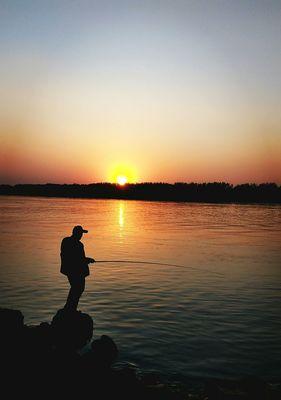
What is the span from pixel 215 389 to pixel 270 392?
1.20m

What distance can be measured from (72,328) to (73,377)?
9.13 feet

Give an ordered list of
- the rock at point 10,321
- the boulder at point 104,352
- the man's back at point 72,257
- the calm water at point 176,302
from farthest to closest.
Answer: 1. the calm water at point 176,302
2. the man's back at point 72,257
3. the rock at point 10,321
4. the boulder at point 104,352

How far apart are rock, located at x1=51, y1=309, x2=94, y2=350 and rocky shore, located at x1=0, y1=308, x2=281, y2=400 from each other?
7 centimetres

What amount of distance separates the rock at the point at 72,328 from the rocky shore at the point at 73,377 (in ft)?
0.23

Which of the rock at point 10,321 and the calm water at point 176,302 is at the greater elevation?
the rock at point 10,321

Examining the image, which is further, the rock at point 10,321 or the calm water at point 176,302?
the calm water at point 176,302

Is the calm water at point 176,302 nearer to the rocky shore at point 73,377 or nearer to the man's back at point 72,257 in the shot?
the rocky shore at point 73,377

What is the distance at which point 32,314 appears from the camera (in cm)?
1570

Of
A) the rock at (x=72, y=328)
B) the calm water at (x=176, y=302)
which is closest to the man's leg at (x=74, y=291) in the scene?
the rock at (x=72, y=328)

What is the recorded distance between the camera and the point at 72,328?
39.5 feet

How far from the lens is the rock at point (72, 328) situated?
460 inches

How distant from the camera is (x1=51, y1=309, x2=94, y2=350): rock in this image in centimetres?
1170

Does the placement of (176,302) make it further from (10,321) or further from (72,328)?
(10,321)

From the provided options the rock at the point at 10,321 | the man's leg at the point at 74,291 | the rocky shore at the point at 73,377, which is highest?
the man's leg at the point at 74,291
